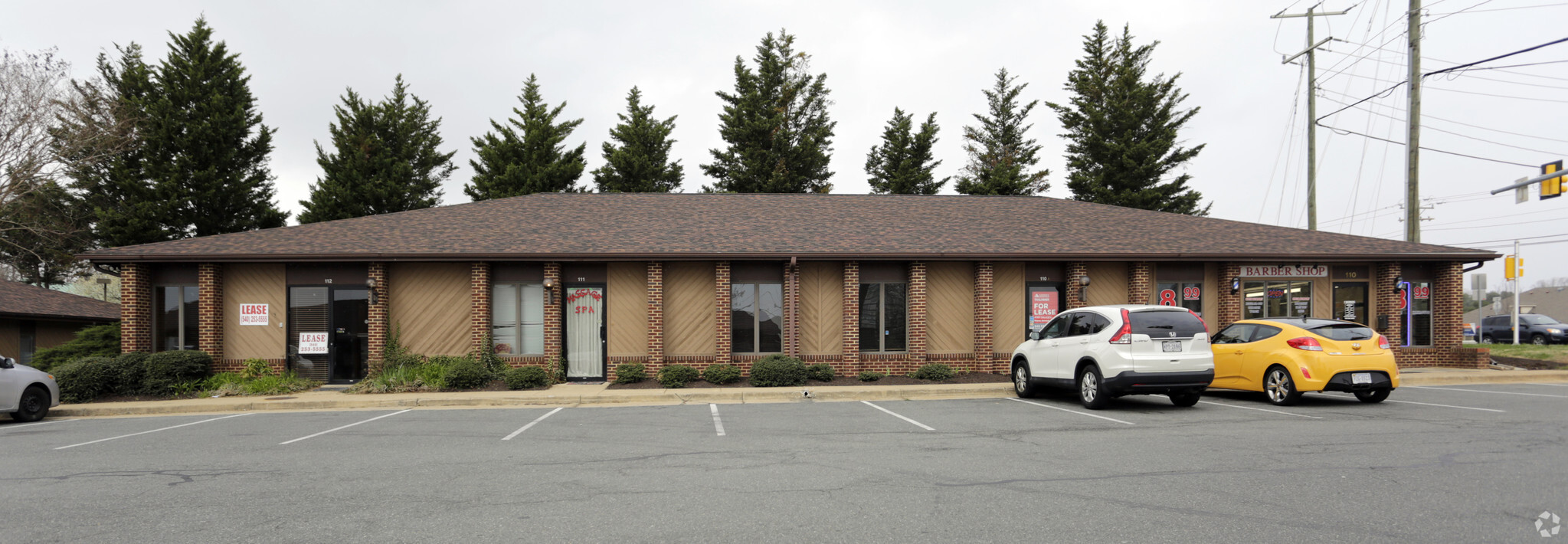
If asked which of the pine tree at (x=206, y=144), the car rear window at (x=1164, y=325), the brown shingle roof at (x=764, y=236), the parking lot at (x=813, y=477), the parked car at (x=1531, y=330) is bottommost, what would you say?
the parked car at (x=1531, y=330)

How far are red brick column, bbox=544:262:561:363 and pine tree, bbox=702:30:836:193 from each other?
2046 cm

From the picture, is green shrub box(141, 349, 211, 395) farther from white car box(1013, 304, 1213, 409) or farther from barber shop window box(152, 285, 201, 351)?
white car box(1013, 304, 1213, 409)

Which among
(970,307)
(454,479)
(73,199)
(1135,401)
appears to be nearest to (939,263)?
(970,307)

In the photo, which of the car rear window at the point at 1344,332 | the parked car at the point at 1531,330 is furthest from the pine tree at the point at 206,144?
the parked car at the point at 1531,330

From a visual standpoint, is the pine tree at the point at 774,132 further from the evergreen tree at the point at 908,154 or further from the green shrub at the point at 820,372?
→ the green shrub at the point at 820,372

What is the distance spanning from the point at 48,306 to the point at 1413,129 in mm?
40636

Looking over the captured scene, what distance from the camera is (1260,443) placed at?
25.0ft

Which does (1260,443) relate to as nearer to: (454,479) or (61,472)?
(454,479)

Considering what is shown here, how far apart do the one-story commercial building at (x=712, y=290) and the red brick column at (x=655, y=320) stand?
1.5 inches

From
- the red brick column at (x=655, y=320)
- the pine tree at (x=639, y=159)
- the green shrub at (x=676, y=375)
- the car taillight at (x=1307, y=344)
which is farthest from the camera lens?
the pine tree at (x=639, y=159)

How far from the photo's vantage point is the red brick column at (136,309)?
14375 mm

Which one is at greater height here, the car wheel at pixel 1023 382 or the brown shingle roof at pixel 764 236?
the brown shingle roof at pixel 764 236

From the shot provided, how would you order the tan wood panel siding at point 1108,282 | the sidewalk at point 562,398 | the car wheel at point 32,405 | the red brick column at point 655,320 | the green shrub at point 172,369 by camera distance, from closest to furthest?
the car wheel at point 32,405 → the sidewalk at point 562,398 → the green shrub at point 172,369 → the red brick column at point 655,320 → the tan wood panel siding at point 1108,282

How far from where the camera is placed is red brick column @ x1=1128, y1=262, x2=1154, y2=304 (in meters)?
16.0
